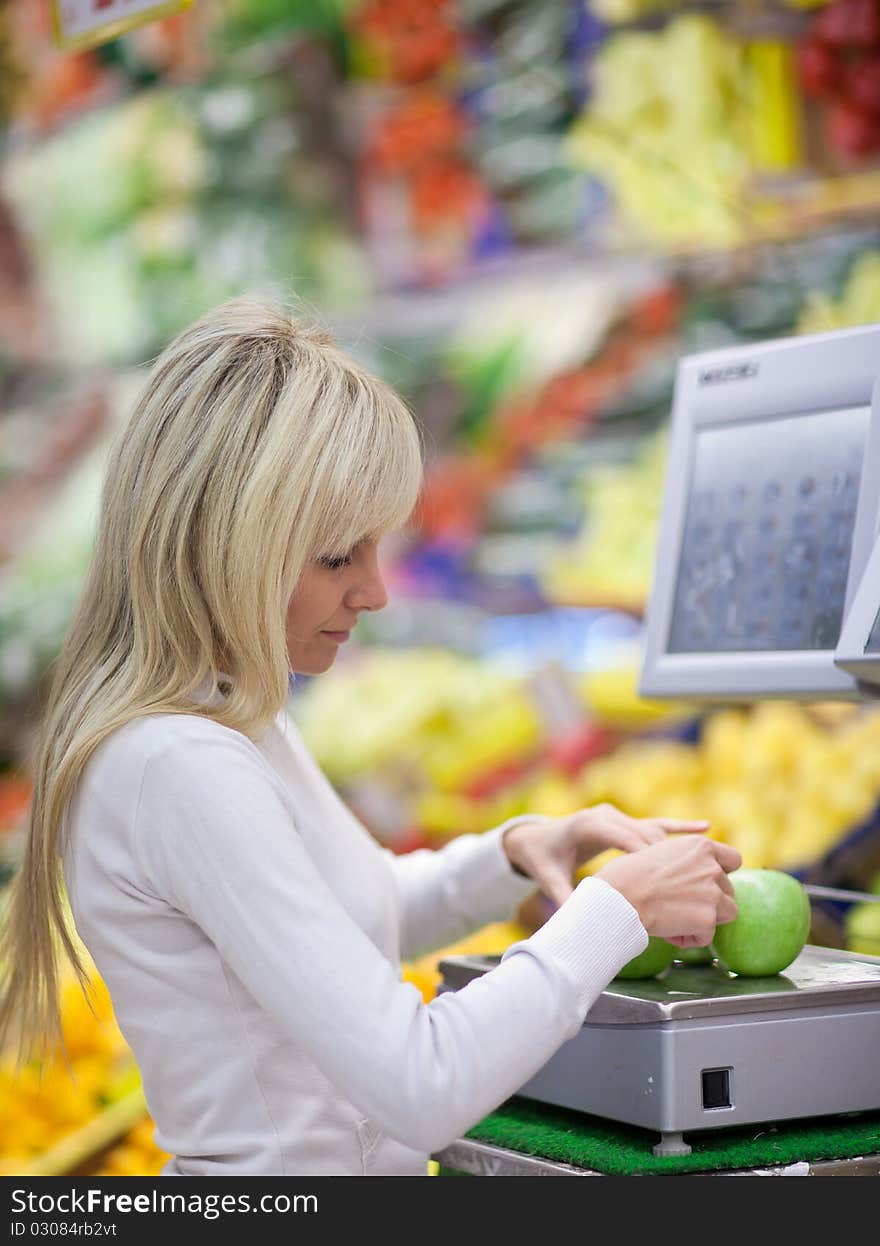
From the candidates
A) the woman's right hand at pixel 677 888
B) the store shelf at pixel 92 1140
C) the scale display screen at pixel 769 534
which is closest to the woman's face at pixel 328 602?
the woman's right hand at pixel 677 888

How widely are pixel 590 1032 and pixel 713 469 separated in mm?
782

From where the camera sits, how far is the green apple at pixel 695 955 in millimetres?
1729

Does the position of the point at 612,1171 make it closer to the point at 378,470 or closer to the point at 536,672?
the point at 378,470

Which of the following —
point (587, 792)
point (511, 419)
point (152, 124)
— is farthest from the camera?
point (152, 124)

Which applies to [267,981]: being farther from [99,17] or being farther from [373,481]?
[99,17]

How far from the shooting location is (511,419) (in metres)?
3.89

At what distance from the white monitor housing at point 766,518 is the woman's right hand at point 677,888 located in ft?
0.99

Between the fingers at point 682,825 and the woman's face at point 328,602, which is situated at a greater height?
the woman's face at point 328,602

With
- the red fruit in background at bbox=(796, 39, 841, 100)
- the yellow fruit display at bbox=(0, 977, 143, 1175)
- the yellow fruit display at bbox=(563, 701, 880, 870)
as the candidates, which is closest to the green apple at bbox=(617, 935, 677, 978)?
the yellow fruit display at bbox=(563, 701, 880, 870)

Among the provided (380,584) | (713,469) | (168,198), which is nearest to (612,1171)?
(380,584)

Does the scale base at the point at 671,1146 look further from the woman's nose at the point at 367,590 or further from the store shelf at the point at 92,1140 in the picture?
the store shelf at the point at 92,1140

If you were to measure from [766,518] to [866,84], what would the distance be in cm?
182

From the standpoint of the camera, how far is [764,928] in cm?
159

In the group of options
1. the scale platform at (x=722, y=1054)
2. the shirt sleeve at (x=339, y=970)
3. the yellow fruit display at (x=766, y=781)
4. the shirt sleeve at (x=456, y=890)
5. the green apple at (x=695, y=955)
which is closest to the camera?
the shirt sleeve at (x=339, y=970)
